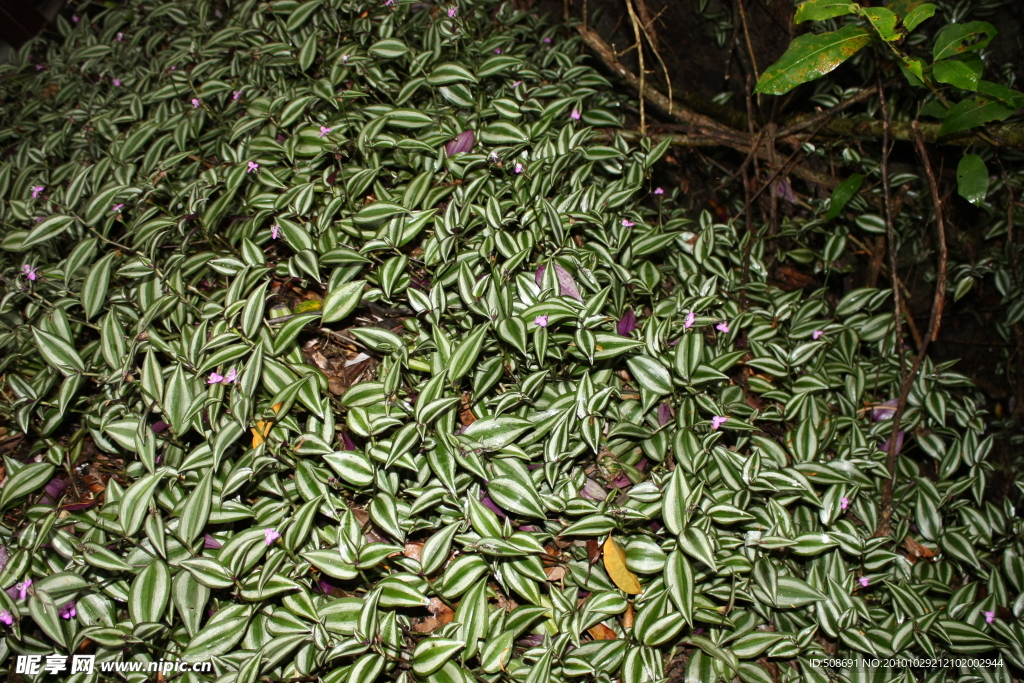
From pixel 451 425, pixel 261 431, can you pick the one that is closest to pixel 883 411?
pixel 451 425

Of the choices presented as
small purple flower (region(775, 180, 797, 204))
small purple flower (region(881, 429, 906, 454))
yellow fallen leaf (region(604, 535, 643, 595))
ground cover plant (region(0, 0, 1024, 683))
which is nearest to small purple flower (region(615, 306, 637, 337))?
ground cover plant (region(0, 0, 1024, 683))

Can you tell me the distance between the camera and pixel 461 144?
191cm

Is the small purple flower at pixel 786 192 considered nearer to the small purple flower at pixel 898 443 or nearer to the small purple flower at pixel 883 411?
the small purple flower at pixel 883 411

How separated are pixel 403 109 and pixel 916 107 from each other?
1.92 metres

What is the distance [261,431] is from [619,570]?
0.90 meters

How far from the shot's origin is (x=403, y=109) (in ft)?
6.42

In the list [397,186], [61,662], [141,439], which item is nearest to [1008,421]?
[397,186]

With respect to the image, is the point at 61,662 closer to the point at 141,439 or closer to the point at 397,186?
the point at 141,439

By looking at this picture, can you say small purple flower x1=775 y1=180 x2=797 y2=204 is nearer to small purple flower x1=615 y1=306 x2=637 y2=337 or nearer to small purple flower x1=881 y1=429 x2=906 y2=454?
small purple flower x1=881 y1=429 x2=906 y2=454

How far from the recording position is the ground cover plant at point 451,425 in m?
1.29

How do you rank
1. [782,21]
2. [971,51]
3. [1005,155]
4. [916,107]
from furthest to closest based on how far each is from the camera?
[782,21] < [916,107] < [1005,155] < [971,51]

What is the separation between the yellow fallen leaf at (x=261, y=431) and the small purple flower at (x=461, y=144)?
98 cm

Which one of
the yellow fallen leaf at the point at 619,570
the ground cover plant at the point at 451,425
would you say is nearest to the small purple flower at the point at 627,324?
the ground cover plant at the point at 451,425

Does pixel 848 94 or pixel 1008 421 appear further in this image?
pixel 848 94
